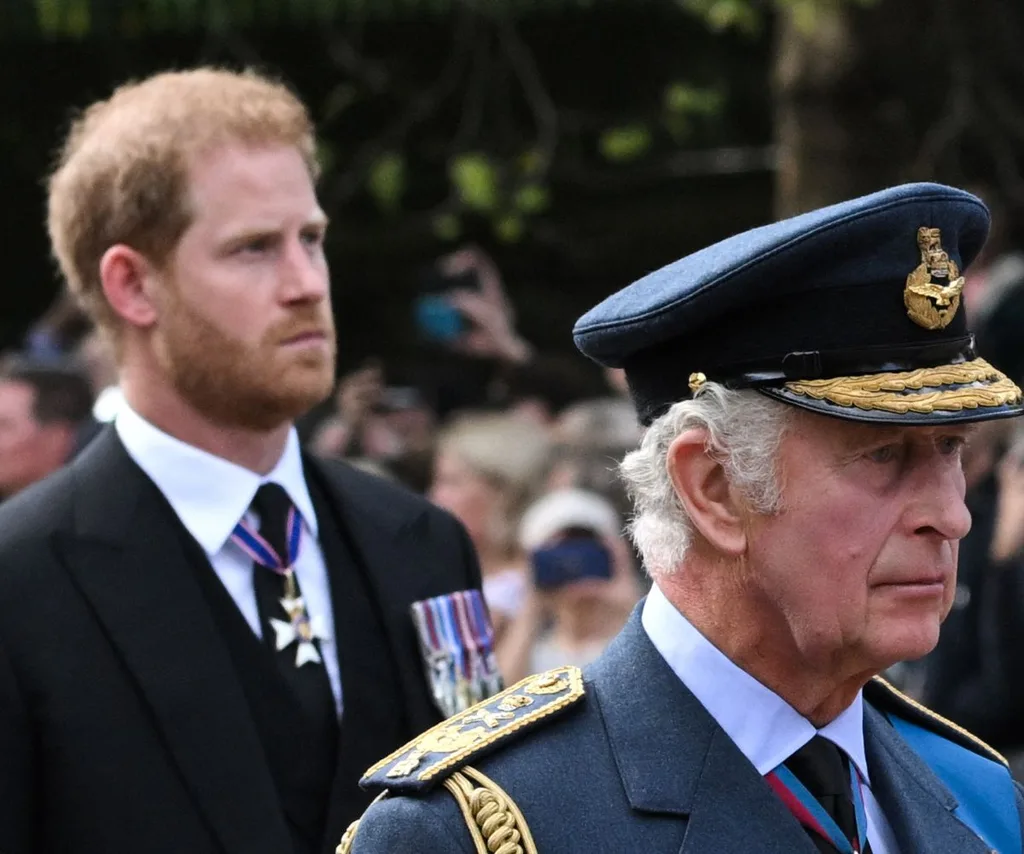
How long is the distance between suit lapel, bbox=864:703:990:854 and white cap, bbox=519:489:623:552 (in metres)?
3.24

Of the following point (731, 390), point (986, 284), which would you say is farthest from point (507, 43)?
point (731, 390)

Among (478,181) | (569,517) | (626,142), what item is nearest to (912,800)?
(569,517)

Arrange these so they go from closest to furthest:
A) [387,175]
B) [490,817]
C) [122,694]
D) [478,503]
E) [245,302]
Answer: [490,817]
[122,694]
[245,302]
[478,503]
[387,175]

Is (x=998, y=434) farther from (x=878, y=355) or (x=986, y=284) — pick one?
(x=878, y=355)

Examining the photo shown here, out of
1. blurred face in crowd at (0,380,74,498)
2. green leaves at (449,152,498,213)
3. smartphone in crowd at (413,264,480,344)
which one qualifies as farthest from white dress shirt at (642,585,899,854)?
green leaves at (449,152,498,213)

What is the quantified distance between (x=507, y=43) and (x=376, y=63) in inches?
41.3

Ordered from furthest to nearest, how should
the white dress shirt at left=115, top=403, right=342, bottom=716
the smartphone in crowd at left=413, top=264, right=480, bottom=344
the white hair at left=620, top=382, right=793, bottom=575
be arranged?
the smartphone in crowd at left=413, top=264, right=480, bottom=344 → the white dress shirt at left=115, top=403, right=342, bottom=716 → the white hair at left=620, top=382, right=793, bottom=575

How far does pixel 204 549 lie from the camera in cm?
338

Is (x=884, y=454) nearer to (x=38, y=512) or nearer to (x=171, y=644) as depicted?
(x=171, y=644)

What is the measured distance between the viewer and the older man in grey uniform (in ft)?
7.57

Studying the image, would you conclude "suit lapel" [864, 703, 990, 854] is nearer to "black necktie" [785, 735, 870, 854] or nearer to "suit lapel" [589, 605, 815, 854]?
"black necktie" [785, 735, 870, 854]

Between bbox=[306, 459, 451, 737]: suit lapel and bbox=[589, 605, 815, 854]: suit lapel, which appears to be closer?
bbox=[589, 605, 815, 854]: suit lapel

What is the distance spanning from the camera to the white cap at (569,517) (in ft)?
19.0

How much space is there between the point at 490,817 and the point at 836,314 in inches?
27.2
